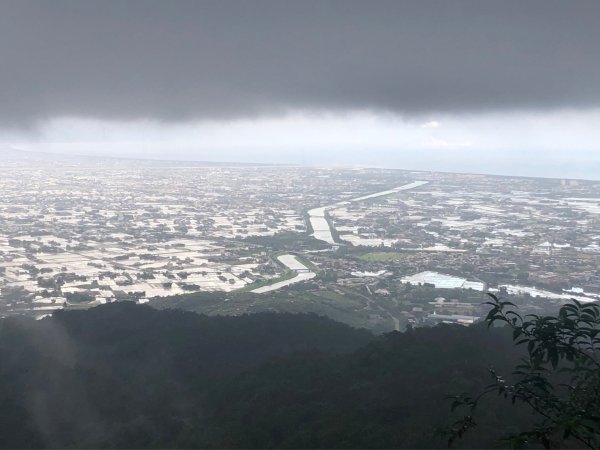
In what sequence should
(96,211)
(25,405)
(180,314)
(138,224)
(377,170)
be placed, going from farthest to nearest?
1. (377,170)
2. (96,211)
3. (138,224)
4. (180,314)
5. (25,405)

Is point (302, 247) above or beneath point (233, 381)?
beneath

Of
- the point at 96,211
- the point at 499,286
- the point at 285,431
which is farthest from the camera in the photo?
the point at 96,211

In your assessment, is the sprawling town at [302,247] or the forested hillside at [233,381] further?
the sprawling town at [302,247]

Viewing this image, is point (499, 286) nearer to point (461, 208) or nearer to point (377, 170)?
point (461, 208)

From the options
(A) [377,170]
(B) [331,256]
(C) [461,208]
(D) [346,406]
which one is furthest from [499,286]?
(A) [377,170]

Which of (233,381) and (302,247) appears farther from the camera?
(302,247)
